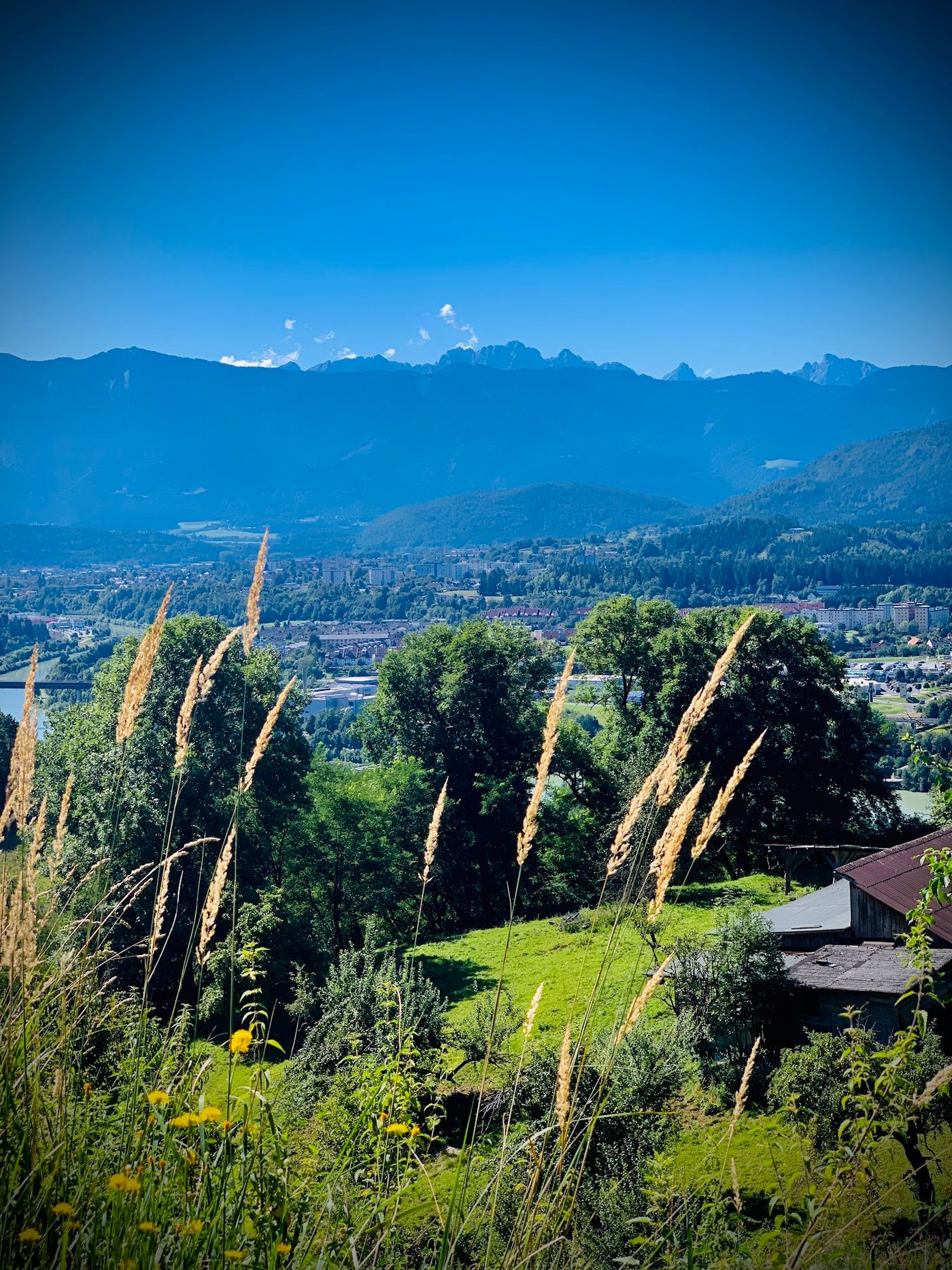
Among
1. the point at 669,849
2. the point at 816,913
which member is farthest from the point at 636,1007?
the point at 816,913

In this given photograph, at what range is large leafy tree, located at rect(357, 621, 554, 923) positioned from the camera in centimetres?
2481

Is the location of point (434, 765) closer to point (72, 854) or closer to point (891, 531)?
point (72, 854)

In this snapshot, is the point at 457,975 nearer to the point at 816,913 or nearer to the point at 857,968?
the point at 816,913

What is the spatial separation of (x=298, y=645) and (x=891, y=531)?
10511 centimetres

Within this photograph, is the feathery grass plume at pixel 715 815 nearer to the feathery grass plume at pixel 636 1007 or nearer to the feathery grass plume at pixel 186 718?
the feathery grass plume at pixel 636 1007

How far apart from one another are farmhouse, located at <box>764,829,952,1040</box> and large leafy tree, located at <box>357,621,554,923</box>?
1039 centimetres

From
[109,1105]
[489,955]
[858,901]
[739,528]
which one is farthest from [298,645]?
[739,528]

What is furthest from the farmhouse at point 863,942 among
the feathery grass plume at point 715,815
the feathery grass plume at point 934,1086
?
the feathery grass plume at point 934,1086

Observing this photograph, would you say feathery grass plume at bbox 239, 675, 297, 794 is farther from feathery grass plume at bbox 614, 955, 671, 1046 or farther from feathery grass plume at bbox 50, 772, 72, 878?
feathery grass plume at bbox 614, 955, 671, 1046

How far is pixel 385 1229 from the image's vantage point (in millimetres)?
1769

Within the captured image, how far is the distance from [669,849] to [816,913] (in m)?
14.5

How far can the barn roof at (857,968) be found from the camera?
36.6ft

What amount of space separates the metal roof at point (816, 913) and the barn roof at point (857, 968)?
28.8 inches

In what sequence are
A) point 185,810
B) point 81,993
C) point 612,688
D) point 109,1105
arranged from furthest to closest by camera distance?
1. point 612,688
2. point 185,810
3. point 109,1105
4. point 81,993
